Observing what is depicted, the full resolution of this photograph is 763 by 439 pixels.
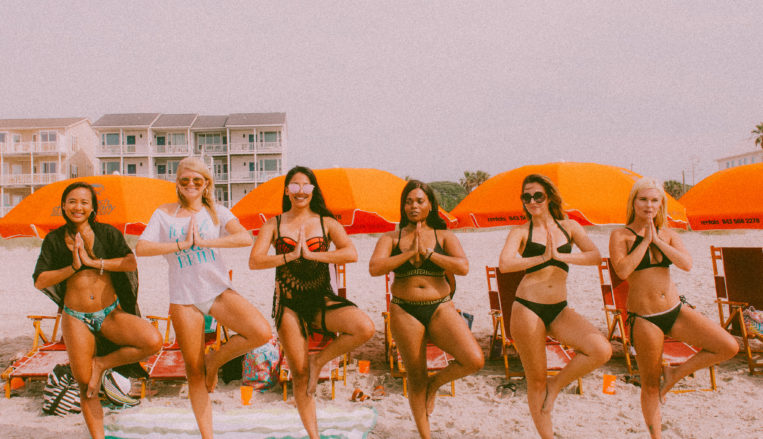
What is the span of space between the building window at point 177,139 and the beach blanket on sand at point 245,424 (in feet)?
157

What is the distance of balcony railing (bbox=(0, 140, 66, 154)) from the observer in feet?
140

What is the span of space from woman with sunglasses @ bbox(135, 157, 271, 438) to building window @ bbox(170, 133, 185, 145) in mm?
48828

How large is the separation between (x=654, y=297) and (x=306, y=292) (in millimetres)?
3323

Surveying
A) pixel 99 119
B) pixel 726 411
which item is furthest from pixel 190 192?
pixel 99 119

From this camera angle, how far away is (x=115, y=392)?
5902 mm

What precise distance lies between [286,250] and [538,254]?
241 cm

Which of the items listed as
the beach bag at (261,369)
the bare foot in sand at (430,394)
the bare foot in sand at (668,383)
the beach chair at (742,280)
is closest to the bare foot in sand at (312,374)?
the bare foot in sand at (430,394)

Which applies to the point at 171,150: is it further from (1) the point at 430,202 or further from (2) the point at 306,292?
(1) the point at 430,202

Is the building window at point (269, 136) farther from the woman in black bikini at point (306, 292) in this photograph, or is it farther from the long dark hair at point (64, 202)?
the woman in black bikini at point (306, 292)

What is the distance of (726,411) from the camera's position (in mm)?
5391

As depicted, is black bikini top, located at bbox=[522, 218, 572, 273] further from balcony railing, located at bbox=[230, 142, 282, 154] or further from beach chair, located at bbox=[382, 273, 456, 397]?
balcony railing, located at bbox=[230, 142, 282, 154]

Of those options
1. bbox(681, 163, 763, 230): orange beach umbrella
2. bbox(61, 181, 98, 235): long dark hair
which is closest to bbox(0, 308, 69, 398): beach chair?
bbox(61, 181, 98, 235): long dark hair

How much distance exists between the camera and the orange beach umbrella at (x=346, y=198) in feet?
18.2

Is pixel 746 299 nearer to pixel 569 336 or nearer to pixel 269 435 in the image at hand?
pixel 569 336
